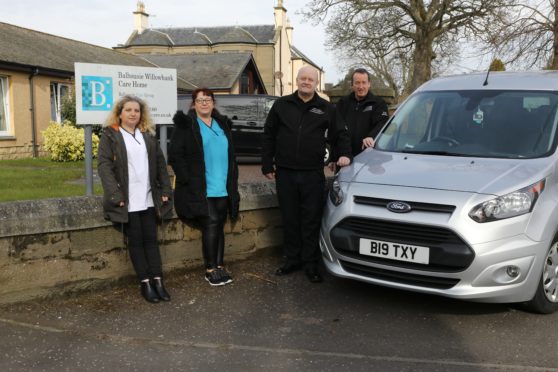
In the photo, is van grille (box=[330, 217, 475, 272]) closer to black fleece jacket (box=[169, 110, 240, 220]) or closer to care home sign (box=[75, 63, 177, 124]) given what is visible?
black fleece jacket (box=[169, 110, 240, 220])

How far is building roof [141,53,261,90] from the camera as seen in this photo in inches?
1264

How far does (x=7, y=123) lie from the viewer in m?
16.4

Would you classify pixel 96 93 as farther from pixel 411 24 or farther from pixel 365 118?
pixel 411 24

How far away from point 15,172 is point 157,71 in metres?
5.75

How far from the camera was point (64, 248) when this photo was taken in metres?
4.51

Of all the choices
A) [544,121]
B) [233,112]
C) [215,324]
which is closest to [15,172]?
[233,112]

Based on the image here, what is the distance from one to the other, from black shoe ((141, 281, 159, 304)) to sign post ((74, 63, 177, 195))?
1398 millimetres

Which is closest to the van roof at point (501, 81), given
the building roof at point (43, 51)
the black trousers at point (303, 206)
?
the black trousers at point (303, 206)

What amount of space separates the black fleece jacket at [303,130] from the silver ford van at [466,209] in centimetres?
36

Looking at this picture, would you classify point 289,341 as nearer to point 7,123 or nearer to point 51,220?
point 51,220

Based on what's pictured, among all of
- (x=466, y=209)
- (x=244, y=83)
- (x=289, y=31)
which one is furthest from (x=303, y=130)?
(x=289, y=31)

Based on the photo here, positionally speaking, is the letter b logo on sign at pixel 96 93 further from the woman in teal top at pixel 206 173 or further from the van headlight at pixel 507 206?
the van headlight at pixel 507 206

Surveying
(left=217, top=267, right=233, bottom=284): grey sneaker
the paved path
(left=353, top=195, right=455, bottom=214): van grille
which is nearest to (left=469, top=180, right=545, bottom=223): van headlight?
(left=353, top=195, right=455, bottom=214): van grille

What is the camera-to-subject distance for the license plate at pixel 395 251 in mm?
3961
